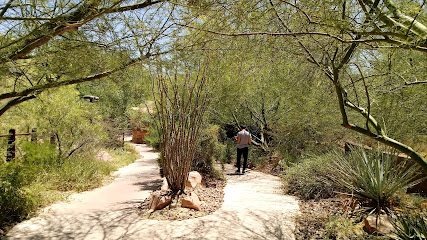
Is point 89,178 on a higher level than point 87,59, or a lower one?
lower

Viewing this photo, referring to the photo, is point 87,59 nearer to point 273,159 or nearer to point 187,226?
point 187,226

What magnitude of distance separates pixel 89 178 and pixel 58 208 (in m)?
2.28

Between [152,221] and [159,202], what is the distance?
0.50 metres

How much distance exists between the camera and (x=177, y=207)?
4832 millimetres

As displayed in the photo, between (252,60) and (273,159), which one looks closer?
(252,60)

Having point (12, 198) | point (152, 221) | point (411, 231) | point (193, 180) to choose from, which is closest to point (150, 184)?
point (193, 180)

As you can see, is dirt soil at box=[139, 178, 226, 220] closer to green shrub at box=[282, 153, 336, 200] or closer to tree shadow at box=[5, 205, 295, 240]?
tree shadow at box=[5, 205, 295, 240]

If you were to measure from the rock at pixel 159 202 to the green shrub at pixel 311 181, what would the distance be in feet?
8.22

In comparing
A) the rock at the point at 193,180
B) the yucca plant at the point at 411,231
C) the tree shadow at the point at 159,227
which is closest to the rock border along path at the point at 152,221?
the tree shadow at the point at 159,227

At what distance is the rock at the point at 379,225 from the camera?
345 centimetres

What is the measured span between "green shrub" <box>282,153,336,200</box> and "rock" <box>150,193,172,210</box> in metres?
2.51

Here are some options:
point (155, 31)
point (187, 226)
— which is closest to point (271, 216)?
point (187, 226)

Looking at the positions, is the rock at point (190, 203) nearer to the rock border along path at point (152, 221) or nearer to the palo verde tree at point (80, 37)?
the rock border along path at point (152, 221)

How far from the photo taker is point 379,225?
11.5 ft
